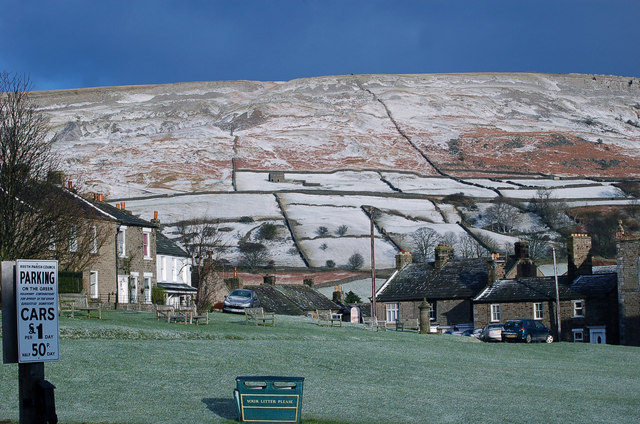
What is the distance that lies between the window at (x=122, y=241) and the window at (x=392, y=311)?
67.3 ft

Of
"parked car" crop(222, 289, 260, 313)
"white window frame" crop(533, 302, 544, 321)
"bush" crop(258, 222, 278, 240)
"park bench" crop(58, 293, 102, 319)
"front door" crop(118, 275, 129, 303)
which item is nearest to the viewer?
"park bench" crop(58, 293, 102, 319)

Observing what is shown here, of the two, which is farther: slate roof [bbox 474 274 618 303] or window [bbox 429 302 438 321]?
window [bbox 429 302 438 321]

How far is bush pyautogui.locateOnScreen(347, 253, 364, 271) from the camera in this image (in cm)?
9806

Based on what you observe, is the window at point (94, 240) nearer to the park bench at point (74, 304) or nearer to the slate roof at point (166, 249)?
the park bench at point (74, 304)

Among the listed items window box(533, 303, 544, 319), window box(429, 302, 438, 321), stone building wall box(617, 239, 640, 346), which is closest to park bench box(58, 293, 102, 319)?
window box(429, 302, 438, 321)

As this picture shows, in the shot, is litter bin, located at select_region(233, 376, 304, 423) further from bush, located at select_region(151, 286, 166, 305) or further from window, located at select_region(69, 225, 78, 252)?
bush, located at select_region(151, 286, 166, 305)

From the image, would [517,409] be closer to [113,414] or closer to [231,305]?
[113,414]

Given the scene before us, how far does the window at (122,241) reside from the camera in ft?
162

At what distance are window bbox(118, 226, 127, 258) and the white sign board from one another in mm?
37957

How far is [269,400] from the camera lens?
15.9m

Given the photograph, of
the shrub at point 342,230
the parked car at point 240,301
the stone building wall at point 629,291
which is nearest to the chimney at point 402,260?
the stone building wall at point 629,291

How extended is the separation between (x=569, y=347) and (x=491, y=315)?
617 inches

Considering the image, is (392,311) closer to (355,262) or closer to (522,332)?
(522,332)

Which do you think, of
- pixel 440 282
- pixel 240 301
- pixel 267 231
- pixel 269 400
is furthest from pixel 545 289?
pixel 267 231
